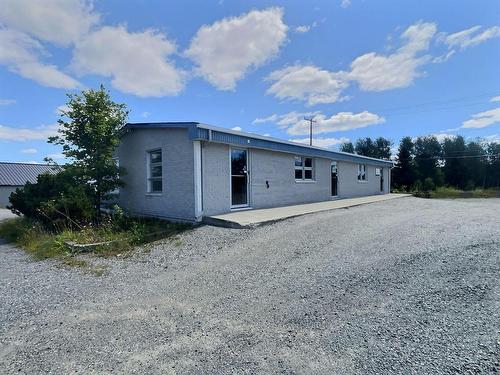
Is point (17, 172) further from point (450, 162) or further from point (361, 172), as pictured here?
point (450, 162)

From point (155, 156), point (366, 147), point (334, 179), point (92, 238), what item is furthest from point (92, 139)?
point (366, 147)

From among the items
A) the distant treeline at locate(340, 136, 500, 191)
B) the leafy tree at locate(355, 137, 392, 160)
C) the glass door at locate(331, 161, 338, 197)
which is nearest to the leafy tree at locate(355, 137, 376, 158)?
the leafy tree at locate(355, 137, 392, 160)

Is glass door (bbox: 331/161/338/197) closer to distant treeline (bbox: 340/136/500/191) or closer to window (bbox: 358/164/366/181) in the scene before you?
window (bbox: 358/164/366/181)

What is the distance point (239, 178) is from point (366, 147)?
46.3 metres

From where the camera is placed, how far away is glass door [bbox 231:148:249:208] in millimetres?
10156

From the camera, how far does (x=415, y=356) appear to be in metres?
2.52

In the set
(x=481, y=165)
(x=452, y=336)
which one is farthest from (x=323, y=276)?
(x=481, y=165)

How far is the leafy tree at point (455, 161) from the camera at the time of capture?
43.6m

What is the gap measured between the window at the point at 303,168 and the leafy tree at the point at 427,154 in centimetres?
3720

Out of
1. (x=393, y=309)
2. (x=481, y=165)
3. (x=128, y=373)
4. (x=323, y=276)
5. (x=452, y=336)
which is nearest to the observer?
(x=128, y=373)

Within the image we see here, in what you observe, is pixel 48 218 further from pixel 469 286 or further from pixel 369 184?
pixel 369 184

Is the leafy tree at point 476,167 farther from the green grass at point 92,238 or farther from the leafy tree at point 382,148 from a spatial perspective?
the green grass at point 92,238

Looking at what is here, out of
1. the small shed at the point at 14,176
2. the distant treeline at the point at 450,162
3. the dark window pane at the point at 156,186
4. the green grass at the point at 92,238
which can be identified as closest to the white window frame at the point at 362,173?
the dark window pane at the point at 156,186

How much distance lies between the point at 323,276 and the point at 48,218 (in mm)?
8588
